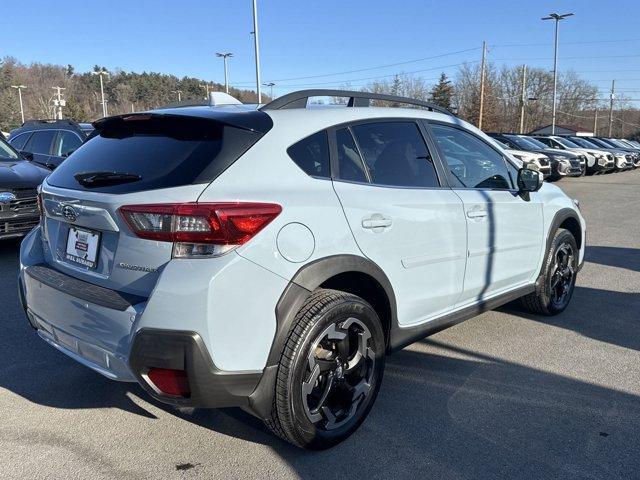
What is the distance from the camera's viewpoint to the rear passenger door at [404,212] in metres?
2.95

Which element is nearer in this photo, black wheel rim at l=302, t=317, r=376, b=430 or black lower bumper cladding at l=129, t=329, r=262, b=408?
black lower bumper cladding at l=129, t=329, r=262, b=408

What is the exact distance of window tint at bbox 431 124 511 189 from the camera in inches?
148

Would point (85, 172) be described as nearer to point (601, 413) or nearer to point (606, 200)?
point (601, 413)

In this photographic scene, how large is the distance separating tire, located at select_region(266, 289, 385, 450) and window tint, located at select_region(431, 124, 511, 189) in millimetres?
1352

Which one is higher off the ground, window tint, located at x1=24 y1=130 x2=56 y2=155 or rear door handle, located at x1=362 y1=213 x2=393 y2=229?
window tint, located at x1=24 y1=130 x2=56 y2=155

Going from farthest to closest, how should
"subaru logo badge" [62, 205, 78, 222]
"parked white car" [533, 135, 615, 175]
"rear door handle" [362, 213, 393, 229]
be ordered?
"parked white car" [533, 135, 615, 175] → "rear door handle" [362, 213, 393, 229] → "subaru logo badge" [62, 205, 78, 222]

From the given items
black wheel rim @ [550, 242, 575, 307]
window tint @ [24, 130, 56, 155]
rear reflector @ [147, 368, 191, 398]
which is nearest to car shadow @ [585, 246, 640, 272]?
black wheel rim @ [550, 242, 575, 307]

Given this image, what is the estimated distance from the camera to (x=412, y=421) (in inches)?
123

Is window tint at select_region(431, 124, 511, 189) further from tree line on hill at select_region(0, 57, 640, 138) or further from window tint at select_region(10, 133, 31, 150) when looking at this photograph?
tree line on hill at select_region(0, 57, 640, 138)

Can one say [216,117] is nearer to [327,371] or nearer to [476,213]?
[327,371]

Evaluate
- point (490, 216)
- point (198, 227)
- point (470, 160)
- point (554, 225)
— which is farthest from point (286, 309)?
point (554, 225)

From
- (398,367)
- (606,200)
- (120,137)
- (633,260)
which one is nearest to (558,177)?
(606,200)

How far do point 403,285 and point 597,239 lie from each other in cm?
719

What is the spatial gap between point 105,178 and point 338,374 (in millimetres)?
1540
